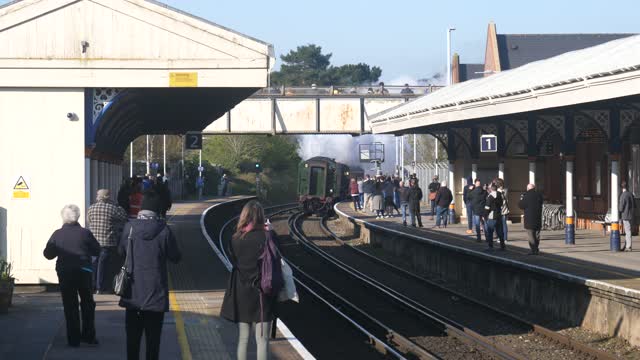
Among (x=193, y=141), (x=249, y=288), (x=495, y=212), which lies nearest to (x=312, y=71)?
(x=193, y=141)

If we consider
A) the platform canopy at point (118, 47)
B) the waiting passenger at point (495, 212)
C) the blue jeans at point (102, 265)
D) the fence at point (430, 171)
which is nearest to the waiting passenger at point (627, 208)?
the waiting passenger at point (495, 212)

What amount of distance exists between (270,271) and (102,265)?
7.02m

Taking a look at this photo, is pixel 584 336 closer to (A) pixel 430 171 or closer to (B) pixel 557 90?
(B) pixel 557 90

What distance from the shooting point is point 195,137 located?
37125 mm

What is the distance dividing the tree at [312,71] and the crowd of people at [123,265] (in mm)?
105829

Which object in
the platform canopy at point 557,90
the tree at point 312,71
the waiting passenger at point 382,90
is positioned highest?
the tree at point 312,71

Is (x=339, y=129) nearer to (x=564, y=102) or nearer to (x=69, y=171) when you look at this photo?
(x=564, y=102)

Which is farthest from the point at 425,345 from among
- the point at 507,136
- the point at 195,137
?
the point at 195,137

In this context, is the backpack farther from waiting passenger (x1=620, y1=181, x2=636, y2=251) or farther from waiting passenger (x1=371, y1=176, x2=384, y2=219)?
waiting passenger (x1=371, y1=176, x2=384, y2=219)

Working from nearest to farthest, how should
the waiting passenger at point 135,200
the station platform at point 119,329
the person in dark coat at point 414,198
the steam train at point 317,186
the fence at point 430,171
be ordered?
the station platform at point 119,329, the waiting passenger at point 135,200, the person in dark coat at point 414,198, the fence at point 430,171, the steam train at point 317,186

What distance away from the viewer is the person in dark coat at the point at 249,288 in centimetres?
855

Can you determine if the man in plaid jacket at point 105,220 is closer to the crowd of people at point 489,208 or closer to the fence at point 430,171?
the crowd of people at point 489,208

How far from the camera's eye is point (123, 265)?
29.7ft

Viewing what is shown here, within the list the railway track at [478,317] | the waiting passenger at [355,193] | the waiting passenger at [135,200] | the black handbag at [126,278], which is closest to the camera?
the black handbag at [126,278]
